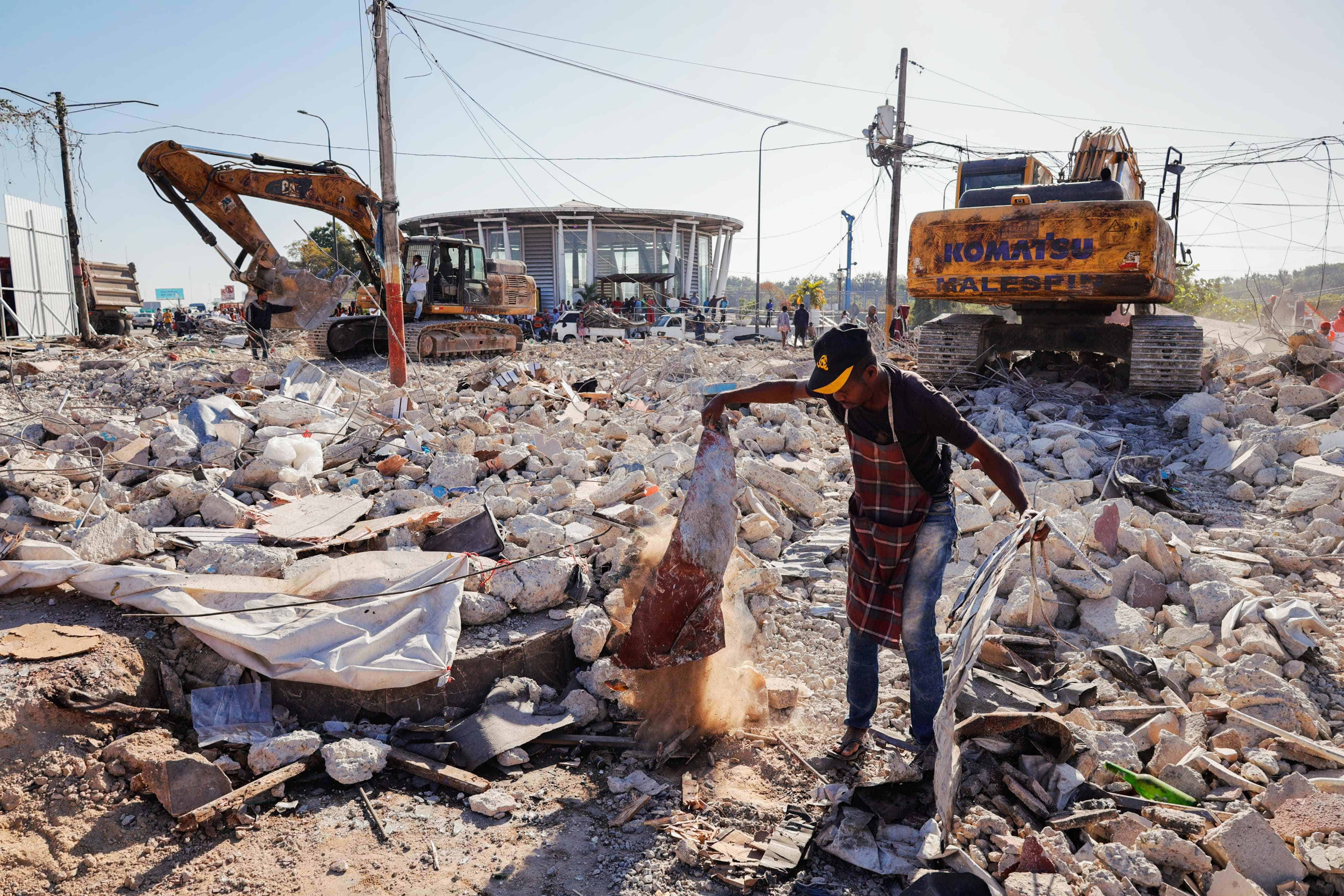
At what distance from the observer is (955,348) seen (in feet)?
32.9

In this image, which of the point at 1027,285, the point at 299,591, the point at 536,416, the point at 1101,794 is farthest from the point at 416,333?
the point at 1101,794

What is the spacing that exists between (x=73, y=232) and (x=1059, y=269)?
19.6 metres

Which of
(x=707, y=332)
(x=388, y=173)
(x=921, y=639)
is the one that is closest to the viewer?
(x=921, y=639)

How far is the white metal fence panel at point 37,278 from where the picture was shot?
19047 mm

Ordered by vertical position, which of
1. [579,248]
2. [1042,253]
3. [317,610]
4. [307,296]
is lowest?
[317,610]

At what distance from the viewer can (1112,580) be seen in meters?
4.16

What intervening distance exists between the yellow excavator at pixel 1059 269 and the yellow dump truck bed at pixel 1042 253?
0.01 metres

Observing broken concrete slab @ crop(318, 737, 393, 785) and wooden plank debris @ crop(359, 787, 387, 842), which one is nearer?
wooden plank debris @ crop(359, 787, 387, 842)

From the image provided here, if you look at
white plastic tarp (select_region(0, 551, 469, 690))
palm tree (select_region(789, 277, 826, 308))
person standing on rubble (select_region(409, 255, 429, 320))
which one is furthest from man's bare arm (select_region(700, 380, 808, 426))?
palm tree (select_region(789, 277, 826, 308))

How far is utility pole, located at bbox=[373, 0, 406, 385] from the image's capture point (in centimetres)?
1082

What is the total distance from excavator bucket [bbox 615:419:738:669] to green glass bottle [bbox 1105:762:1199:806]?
1.44m

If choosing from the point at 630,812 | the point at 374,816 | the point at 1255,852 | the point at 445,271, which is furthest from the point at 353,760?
the point at 445,271

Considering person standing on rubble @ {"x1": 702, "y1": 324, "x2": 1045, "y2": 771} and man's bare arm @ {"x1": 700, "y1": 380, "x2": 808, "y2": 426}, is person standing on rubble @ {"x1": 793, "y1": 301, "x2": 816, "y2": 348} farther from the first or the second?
person standing on rubble @ {"x1": 702, "y1": 324, "x2": 1045, "y2": 771}

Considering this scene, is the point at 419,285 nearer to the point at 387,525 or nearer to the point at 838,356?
the point at 387,525
